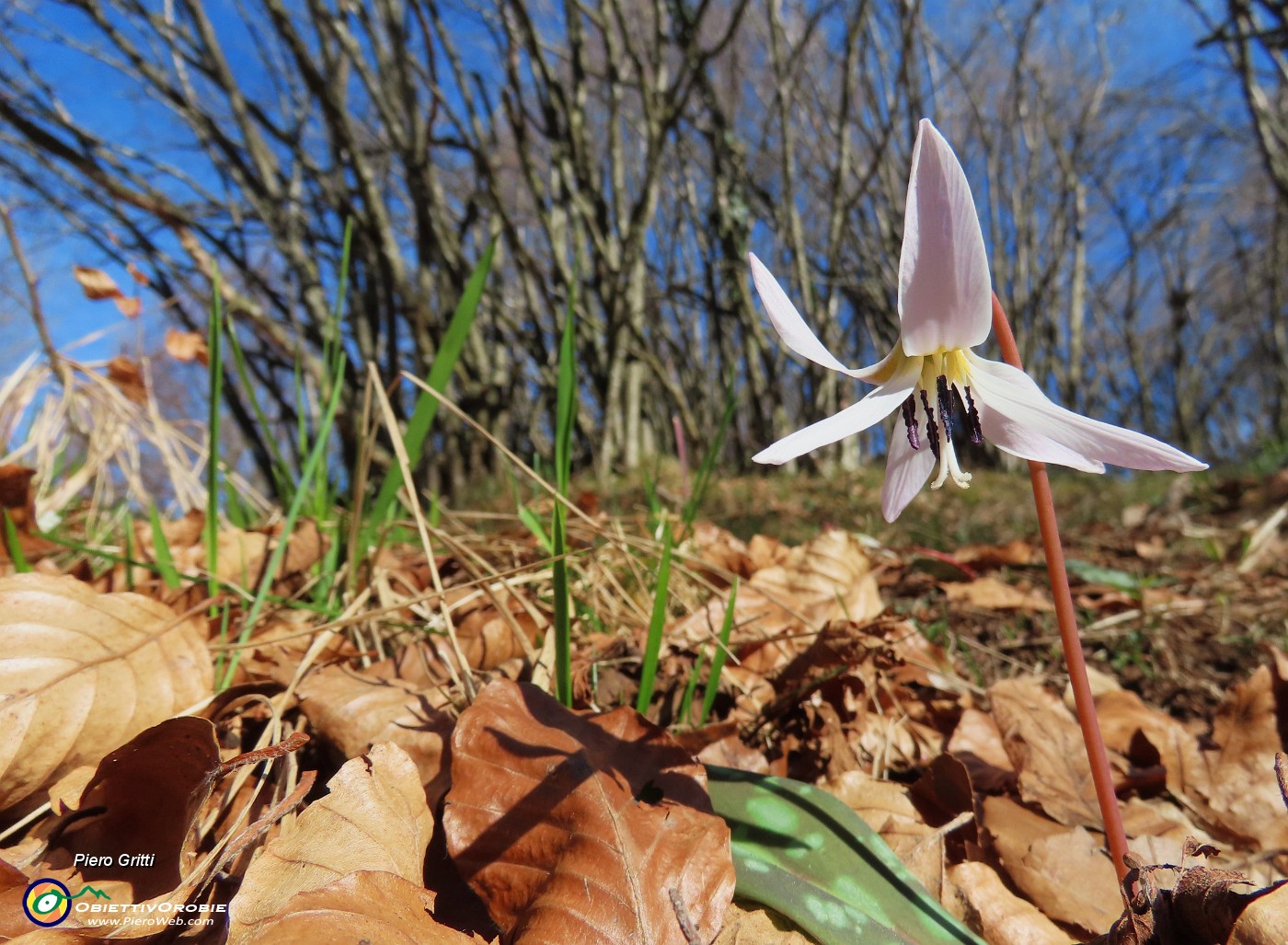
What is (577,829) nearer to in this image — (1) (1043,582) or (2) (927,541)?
(1) (1043,582)

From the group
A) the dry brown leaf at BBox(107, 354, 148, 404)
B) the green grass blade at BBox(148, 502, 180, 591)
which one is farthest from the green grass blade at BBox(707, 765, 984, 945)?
the dry brown leaf at BBox(107, 354, 148, 404)

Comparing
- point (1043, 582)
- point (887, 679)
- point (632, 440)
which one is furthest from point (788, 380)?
point (887, 679)

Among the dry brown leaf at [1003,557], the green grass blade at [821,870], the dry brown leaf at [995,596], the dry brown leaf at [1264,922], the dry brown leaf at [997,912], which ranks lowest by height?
the dry brown leaf at [997,912]

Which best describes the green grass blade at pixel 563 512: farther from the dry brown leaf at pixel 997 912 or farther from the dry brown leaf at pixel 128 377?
the dry brown leaf at pixel 128 377

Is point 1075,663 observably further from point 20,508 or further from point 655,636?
point 20,508

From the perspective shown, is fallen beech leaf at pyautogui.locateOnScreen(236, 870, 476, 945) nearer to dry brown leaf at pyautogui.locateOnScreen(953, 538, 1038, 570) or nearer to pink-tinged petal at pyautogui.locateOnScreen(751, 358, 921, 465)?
pink-tinged petal at pyautogui.locateOnScreen(751, 358, 921, 465)

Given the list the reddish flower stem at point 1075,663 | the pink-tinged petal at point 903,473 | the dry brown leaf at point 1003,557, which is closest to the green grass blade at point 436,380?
the pink-tinged petal at point 903,473
